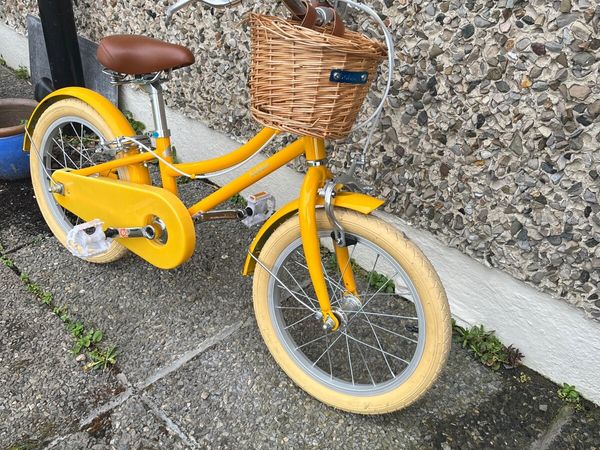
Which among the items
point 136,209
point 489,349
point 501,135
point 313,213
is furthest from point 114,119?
point 489,349

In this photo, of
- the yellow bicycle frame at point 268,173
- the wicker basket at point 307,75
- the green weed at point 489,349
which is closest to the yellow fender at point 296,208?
the yellow bicycle frame at point 268,173

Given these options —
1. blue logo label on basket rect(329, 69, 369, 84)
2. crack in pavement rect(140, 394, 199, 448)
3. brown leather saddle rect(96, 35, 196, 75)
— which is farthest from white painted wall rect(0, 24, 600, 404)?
crack in pavement rect(140, 394, 199, 448)

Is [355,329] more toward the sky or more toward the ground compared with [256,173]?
more toward the ground

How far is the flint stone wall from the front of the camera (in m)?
1.87

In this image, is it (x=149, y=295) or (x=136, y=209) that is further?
(x=149, y=295)

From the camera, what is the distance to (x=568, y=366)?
225 centimetres

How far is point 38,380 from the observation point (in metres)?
2.21

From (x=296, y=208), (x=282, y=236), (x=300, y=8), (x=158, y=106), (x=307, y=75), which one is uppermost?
(x=300, y=8)

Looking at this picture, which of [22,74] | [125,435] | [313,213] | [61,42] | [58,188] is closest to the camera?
[313,213]

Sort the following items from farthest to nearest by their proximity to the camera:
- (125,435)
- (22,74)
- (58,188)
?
(22,74) < (58,188) < (125,435)

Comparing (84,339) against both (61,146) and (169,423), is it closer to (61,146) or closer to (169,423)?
(169,423)

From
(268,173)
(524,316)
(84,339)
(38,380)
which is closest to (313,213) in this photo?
(268,173)

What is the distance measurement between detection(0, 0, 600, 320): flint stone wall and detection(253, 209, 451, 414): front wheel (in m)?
0.46

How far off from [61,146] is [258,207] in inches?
53.4
